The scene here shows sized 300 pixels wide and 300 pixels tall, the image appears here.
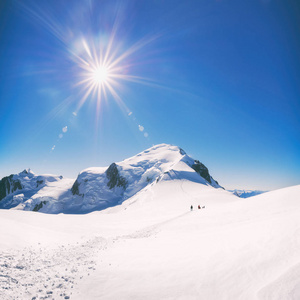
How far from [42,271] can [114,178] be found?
13309cm

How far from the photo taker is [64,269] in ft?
30.7

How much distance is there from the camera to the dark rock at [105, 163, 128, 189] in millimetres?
130875

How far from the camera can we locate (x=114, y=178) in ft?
454

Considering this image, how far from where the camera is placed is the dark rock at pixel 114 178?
130875 mm

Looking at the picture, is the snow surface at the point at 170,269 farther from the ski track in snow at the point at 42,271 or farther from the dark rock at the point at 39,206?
the dark rock at the point at 39,206

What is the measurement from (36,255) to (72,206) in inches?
5528

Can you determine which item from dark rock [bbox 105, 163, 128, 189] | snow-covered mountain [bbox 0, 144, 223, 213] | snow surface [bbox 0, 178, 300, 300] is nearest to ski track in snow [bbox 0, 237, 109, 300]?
snow surface [bbox 0, 178, 300, 300]

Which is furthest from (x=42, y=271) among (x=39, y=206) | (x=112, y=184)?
Result: (x=39, y=206)

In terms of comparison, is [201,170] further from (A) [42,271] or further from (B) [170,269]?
(A) [42,271]

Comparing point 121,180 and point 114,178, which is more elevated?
point 114,178

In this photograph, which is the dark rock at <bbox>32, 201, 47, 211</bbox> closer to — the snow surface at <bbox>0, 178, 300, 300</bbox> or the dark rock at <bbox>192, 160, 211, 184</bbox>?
the dark rock at <bbox>192, 160, 211, 184</bbox>

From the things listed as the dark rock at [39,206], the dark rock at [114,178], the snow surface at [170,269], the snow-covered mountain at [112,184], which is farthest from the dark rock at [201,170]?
the dark rock at [39,206]

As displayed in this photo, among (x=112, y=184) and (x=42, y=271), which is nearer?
(x=42, y=271)

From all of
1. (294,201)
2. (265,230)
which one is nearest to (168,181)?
(294,201)
